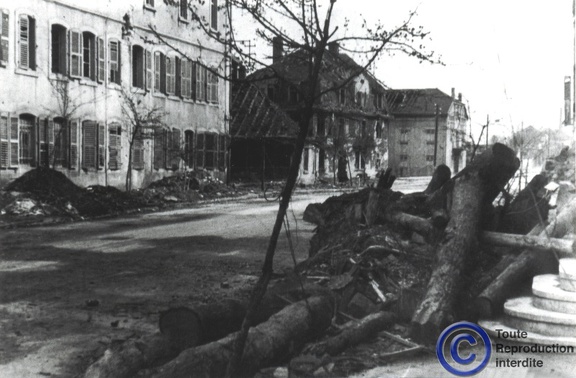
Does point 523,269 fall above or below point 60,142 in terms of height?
below

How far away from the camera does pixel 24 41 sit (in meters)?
20.8

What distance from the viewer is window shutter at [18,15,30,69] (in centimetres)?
2061

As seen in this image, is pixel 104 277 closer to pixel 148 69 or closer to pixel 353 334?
pixel 353 334

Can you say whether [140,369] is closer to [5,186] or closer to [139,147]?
[5,186]

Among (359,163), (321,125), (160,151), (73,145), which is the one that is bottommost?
(359,163)

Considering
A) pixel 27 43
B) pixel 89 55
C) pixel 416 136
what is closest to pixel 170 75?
pixel 89 55

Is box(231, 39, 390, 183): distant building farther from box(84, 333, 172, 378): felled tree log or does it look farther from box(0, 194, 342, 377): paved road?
box(84, 333, 172, 378): felled tree log

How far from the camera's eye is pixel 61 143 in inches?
894

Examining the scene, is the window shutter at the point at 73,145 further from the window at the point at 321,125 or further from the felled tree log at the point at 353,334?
the window at the point at 321,125

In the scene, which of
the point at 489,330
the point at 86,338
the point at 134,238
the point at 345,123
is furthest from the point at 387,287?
the point at 345,123

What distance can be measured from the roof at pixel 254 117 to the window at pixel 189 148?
545 centimetres

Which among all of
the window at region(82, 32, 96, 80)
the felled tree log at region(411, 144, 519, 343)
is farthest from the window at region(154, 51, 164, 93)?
the felled tree log at region(411, 144, 519, 343)

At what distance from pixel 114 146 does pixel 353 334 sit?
67.0 ft

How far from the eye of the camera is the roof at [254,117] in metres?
36.0
